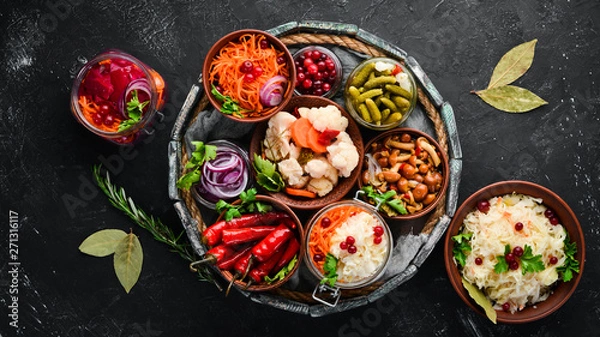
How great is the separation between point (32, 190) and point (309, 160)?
201 cm

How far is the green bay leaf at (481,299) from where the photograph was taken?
3.92 metres

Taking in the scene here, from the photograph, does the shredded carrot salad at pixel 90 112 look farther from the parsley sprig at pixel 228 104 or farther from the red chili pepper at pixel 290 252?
the red chili pepper at pixel 290 252

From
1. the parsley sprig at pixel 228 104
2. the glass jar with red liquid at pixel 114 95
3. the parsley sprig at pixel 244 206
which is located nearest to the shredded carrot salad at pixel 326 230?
the parsley sprig at pixel 244 206

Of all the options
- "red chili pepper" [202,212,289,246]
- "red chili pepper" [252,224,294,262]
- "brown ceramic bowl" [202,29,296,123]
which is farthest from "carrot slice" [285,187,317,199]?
"brown ceramic bowl" [202,29,296,123]

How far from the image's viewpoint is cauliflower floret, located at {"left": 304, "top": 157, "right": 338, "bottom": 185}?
3.77 metres

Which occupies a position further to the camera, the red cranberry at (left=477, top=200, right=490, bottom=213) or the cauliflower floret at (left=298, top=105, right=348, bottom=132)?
the red cranberry at (left=477, top=200, right=490, bottom=213)

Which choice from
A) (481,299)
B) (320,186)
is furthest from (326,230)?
(481,299)

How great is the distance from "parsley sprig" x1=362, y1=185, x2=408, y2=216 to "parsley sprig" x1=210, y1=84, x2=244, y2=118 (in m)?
0.92

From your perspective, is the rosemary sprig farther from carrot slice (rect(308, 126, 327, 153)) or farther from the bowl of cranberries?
the bowl of cranberries

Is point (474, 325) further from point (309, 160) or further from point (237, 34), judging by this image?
point (237, 34)

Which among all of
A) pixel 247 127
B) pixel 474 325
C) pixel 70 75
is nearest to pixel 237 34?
pixel 247 127

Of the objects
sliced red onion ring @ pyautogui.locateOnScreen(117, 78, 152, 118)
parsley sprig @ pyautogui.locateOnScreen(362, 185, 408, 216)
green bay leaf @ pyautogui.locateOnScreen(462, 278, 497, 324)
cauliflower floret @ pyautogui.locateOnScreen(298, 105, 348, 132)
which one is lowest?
green bay leaf @ pyautogui.locateOnScreen(462, 278, 497, 324)

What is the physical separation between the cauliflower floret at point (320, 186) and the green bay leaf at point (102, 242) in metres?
1.41

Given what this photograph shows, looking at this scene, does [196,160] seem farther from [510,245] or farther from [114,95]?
[510,245]
